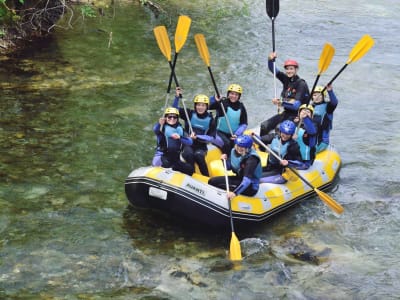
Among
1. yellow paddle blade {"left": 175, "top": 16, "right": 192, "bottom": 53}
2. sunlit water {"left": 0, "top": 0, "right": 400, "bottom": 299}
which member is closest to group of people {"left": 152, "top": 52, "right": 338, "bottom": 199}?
sunlit water {"left": 0, "top": 0, "right": 400, "bottom": 299}

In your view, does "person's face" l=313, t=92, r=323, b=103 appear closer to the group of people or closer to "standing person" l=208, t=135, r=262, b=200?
the group of people

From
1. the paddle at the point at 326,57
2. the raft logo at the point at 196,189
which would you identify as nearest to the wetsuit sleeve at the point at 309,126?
the paddle at the point at 326,57

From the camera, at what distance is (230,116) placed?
26.2ft

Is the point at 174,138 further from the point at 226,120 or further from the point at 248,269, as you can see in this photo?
the point at 248,269

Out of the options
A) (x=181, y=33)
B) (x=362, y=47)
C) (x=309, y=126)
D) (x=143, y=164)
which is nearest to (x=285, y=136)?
(x=309, y=126)

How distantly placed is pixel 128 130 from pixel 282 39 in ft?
23.4

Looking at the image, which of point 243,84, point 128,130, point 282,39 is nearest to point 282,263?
point 128,130

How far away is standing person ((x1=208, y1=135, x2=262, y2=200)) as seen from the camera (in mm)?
6488

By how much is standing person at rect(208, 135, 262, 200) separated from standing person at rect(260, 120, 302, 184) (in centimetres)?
50

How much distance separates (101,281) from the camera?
19.1 ft

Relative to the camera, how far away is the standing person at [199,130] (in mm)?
7328

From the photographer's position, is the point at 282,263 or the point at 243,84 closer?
the point at 282,263

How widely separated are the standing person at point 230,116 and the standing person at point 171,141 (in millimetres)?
970

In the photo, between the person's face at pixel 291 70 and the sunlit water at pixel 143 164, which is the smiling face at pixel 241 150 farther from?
the person's face at pixel 291 70
